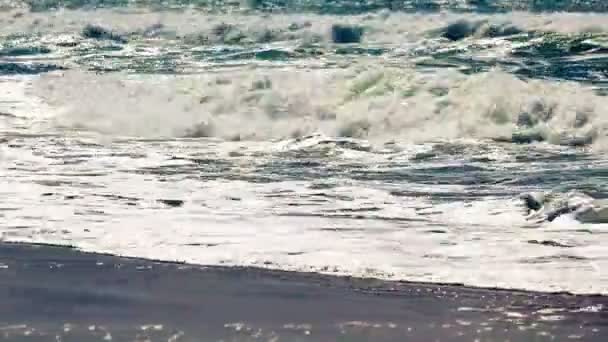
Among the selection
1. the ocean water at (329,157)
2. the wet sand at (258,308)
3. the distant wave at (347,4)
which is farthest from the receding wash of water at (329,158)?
the distant wave at (347,4)

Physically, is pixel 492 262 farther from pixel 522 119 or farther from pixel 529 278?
pixel 522 119

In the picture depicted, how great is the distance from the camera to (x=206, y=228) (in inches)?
340

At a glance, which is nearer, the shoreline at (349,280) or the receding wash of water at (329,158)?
the shoreline at (349,280)

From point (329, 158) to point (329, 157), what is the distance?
0.26 ft

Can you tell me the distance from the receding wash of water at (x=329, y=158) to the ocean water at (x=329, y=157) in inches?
1.3

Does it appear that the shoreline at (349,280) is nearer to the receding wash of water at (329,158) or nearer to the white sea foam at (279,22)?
the receding wash of water at (329,158)

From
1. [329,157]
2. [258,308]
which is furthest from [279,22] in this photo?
[258,308]

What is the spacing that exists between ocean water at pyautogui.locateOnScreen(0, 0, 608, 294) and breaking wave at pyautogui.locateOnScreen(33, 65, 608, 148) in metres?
0.05

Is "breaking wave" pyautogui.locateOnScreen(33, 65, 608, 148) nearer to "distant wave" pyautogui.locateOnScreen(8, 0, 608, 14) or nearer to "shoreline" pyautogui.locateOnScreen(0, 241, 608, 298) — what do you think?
"shoreline" pyautogui.locateOnScreen(0, 241, 608, 298)

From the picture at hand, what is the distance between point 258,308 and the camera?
6.46m

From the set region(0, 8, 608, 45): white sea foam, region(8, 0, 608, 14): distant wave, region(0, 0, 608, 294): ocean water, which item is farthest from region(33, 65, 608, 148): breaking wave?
region(8, 0, 608, 14): distant wave

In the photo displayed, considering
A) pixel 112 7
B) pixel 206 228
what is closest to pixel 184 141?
pixel 206 228

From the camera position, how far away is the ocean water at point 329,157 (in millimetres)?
7910

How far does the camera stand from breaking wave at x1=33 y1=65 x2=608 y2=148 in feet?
47.6
